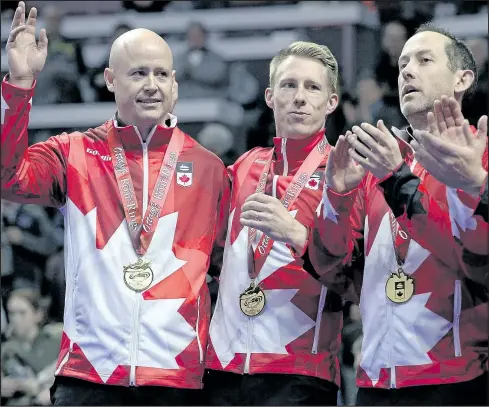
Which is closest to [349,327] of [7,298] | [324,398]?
[324,398]

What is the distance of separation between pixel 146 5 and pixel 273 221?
12.6 ft

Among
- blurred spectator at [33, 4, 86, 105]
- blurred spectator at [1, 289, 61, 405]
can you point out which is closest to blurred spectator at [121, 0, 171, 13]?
blurred spectator at [33, 4, 86, 105]

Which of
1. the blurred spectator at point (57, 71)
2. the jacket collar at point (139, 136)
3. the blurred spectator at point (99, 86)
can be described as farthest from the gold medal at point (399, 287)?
the blurred spectator at point (57, 71)

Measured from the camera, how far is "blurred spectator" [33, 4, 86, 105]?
7.41 m

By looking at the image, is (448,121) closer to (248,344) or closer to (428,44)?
(428,44)

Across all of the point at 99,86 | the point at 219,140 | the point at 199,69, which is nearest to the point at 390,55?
the point at 219,140

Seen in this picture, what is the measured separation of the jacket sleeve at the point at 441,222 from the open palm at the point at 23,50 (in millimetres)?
1466

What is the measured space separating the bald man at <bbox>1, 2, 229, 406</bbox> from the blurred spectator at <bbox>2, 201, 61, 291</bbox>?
9.08 ft

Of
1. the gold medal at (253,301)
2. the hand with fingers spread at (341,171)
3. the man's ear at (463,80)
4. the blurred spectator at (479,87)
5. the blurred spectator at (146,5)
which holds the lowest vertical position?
the gold medal at (253,301)

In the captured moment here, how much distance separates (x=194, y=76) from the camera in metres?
7.27

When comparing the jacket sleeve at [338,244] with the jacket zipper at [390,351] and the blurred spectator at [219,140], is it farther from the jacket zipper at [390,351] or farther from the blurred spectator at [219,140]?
the blurred spectator at [219,140]

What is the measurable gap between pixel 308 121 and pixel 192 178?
0.57m

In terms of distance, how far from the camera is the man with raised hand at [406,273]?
3.91 metres

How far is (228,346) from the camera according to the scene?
14.2ft
